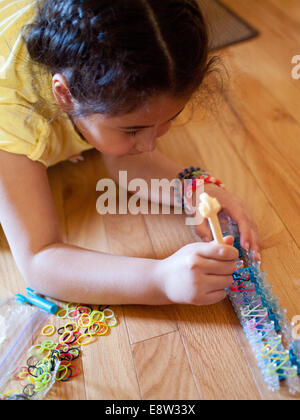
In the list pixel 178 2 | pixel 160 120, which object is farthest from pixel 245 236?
pixel 178 2

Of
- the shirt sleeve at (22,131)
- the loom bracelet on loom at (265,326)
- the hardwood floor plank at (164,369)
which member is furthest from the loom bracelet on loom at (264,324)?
the shirt sleeve at (22,131)

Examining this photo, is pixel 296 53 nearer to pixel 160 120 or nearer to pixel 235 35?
pixel 235 35

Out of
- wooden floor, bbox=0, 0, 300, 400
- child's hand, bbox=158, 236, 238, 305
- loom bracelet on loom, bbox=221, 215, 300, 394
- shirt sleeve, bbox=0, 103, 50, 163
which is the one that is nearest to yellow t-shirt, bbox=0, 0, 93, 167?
shirt sleeve, bbox=0, 103, 50, 163

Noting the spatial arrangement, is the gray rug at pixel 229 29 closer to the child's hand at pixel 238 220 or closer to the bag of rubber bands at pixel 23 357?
the child's hand at pixel 238 220

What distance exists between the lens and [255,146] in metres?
0.96

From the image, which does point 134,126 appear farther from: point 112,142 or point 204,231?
point 204,231

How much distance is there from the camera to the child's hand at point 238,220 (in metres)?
0.73

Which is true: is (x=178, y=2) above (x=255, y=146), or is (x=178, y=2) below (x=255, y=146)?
above

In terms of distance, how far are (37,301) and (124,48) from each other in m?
0.45

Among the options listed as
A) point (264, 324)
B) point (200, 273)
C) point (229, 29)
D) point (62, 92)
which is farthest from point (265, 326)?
point (229, 29)

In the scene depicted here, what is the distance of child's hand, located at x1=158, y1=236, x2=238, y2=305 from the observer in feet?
1.88

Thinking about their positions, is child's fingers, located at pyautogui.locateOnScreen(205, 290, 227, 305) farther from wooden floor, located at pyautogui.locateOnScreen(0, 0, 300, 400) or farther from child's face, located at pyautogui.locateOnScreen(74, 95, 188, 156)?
child's face, located at pyautogui.locateOnScreen(74, 95, 188, 156)

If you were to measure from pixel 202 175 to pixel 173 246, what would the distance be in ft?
0.58

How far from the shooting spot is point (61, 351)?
63 centimetres
